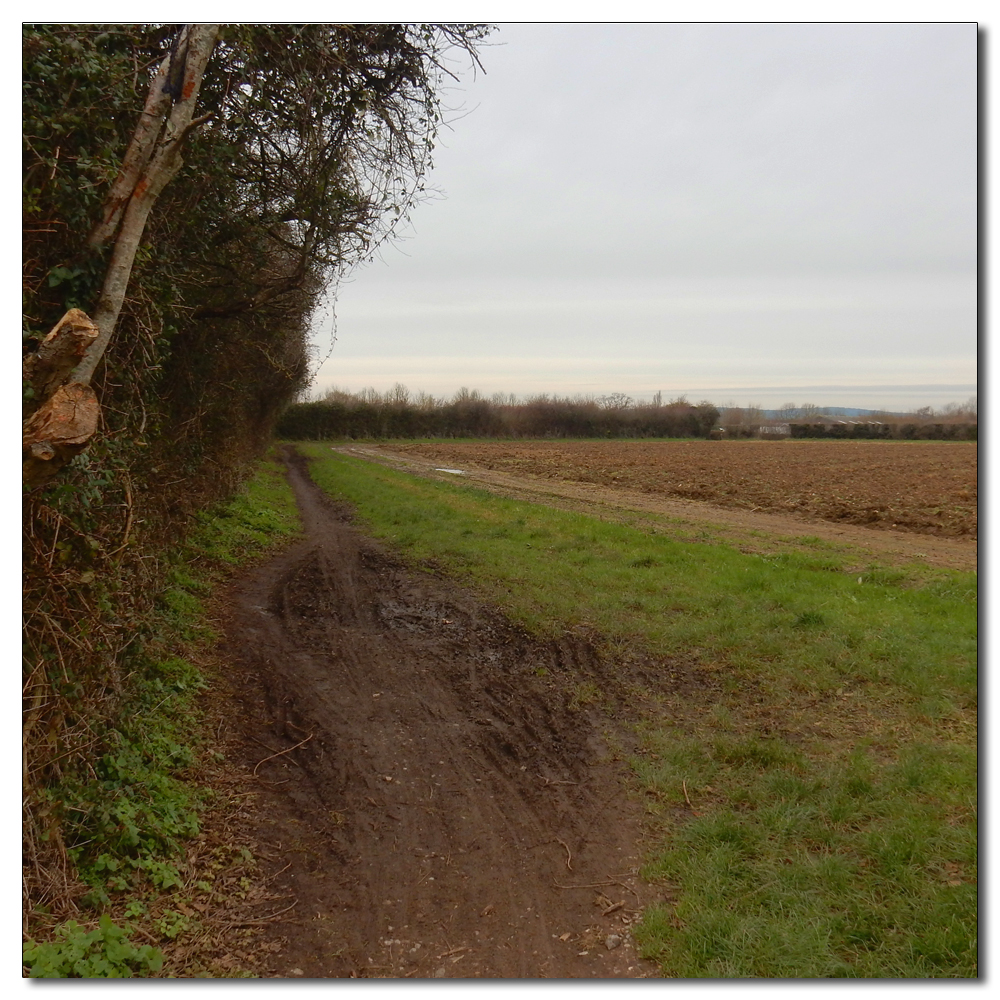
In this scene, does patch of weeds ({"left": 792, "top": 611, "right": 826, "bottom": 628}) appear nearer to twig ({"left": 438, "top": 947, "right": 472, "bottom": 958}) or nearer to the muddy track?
the muddy track

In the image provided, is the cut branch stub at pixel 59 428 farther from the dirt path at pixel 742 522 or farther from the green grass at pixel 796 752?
the dirt path at pixel 742 522

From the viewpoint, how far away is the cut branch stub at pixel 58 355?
2.71 m

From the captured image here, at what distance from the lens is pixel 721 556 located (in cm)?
1116

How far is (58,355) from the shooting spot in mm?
2832

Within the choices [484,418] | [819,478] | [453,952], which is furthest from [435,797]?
[484,418]

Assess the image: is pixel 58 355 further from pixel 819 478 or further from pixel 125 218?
pixel 819 478

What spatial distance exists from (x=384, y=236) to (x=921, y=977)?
24.5 feet

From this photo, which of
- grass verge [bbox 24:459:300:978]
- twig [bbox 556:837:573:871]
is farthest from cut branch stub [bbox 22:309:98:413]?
twig [bbox 556:837:573:871]

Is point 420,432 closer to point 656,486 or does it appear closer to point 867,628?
point 656,486

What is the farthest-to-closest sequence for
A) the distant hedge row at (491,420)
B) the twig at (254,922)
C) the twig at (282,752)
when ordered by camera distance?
the distant hedge row at (491,420) → the twig at (282,752) → the twig at (254,922)

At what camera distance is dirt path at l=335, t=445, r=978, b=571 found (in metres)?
12.7

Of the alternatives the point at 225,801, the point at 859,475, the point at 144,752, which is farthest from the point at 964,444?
the point at 859,475

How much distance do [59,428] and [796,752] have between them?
5109mm

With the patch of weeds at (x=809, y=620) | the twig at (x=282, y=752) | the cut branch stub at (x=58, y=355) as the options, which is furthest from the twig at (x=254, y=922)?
the patch of weeds at (x=809, y=620)
